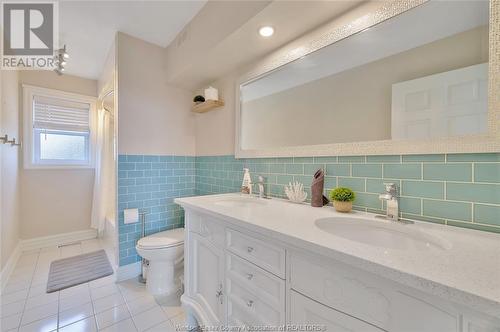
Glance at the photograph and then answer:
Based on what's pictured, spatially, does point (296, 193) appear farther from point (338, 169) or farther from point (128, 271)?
point (128, 271)

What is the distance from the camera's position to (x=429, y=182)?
911 millimetres

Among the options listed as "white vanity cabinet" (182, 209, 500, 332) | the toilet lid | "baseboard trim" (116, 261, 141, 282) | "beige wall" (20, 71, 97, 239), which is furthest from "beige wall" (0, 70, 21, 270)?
"white vanity cabinet" (182, 209, 500, 332)

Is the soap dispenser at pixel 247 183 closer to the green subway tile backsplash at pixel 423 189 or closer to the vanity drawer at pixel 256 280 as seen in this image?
the vanity drawer at pixel 256 280

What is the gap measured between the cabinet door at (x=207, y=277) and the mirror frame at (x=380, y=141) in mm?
783

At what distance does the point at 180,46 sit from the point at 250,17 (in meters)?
1.07

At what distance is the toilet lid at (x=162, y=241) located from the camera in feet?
5.95

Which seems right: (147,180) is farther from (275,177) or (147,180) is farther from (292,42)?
(292,42)

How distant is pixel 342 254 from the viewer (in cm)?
59

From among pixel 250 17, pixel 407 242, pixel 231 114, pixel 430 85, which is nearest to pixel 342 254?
pixel 407 242

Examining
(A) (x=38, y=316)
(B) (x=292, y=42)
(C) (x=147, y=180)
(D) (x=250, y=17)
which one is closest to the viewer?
(D) (x=250, y=17)

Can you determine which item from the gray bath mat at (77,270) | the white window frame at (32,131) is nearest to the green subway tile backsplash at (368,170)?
the gray bath mat at (77,270)

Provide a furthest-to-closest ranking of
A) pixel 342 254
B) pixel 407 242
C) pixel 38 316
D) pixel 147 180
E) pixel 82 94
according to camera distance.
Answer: pixel 82 94, pixel 147 180, pixel 38 316, pixel 407 242, pixel 342 254

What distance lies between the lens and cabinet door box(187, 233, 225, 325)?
1.16m

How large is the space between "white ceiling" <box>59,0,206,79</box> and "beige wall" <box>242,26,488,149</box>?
41.7 inches
